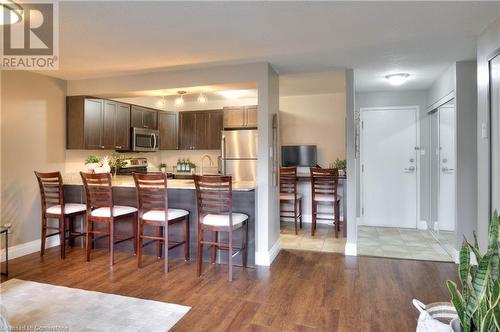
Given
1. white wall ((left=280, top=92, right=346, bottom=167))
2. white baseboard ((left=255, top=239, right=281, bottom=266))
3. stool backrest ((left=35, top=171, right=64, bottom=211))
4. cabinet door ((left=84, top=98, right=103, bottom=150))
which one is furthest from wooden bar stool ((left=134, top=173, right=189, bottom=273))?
white wall ((left=280, top=92, right=346, bottom=167))

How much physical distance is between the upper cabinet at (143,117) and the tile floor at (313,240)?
3187mm

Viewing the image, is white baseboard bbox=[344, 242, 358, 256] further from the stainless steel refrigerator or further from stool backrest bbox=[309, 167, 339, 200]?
the stainless steel refrigerator

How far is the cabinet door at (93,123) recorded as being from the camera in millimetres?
4637

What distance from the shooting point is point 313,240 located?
15.9 ft

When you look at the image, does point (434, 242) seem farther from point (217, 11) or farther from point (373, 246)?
point (217, 11)

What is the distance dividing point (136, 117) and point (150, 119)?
457 mm

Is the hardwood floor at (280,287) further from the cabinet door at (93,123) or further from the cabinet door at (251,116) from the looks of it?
the cabinet door at (251,116)

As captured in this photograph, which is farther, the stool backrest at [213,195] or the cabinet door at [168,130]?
the cabinet door at [168,130]

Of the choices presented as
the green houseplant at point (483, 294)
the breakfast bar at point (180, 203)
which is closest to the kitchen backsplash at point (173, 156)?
the breakfast bar at point (180, 203)

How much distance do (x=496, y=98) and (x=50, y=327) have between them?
4.03 m

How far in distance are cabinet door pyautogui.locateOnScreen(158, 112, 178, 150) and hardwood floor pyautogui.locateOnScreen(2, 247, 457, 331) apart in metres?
2.90

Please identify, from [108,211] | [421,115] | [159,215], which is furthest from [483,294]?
[421,115]

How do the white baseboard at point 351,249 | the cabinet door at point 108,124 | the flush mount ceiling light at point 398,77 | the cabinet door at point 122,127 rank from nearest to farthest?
the white baseboard at point 351,249, the flush mount ceiling light at point 398,77, the cabinet door at point 108,124, the cabinet door at point 122,127

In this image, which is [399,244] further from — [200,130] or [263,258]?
[200,130]
